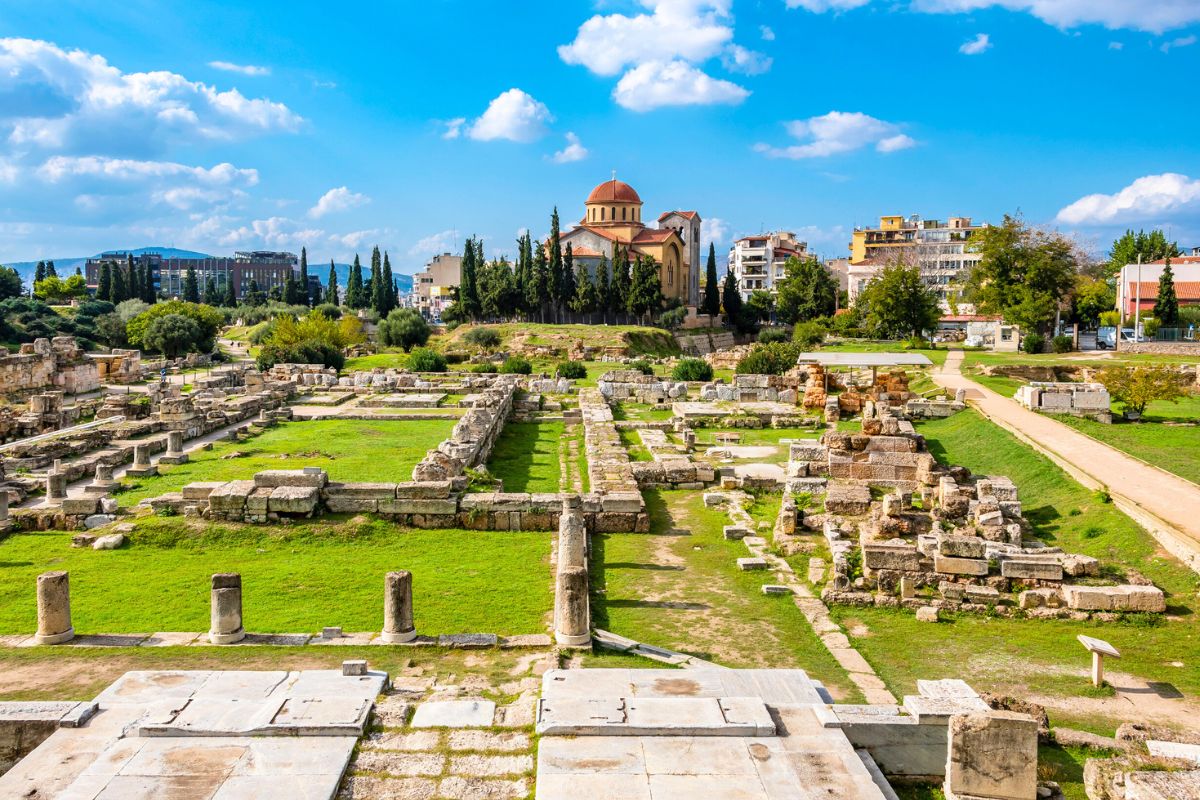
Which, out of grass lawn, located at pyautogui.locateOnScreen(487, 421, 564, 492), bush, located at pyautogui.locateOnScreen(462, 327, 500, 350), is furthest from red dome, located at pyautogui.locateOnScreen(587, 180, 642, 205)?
grass lawn, located at pyautogui.locateOnScreen(487, 421, 564, 492)

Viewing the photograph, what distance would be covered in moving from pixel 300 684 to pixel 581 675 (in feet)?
7.60

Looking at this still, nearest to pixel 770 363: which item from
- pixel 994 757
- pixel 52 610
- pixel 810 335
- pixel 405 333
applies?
pixel 810 335

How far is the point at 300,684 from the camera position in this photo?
23.6 feet

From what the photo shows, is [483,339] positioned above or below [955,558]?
above

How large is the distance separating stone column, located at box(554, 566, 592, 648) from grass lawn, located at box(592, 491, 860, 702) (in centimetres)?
91

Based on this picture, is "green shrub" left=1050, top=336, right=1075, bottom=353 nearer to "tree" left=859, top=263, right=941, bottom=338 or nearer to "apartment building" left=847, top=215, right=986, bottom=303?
"tree" left=859, top=263, right=941, bottom=338

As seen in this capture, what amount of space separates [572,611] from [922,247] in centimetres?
9222

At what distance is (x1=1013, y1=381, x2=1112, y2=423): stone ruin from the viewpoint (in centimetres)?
2356

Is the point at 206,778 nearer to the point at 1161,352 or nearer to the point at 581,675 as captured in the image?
the point at 581,675

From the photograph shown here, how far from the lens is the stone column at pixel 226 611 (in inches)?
344

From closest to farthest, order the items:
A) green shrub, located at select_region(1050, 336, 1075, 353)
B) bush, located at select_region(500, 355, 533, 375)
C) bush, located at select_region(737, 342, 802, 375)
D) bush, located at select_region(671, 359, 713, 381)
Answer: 1. bush, located at select_region(737, 342, 802, 375)
2. bush, located at select_region(671, 359, 713, 381)
3. bush, located at select_region(500, 355, 533, 375)
4. green shrub, located at select_region(1050, 336, 1075, 353)

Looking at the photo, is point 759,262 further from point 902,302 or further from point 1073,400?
point 1073,400

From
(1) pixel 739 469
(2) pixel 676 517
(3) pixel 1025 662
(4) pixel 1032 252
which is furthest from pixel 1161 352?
(3) pixel 1025 662

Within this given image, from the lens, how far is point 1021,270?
4903cm
